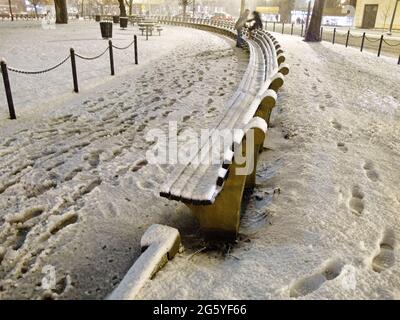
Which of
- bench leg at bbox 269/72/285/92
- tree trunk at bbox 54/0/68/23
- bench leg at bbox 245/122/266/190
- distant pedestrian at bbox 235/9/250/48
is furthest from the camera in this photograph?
tree trunk at bbox 54/0/68/23

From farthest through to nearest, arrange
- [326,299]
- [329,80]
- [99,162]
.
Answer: [329,80] → [99,162] → [326,299]

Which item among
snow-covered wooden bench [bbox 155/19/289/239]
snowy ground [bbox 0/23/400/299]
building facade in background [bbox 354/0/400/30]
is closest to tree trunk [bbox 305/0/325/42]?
snowy ground [bbox 0/23/400/299]

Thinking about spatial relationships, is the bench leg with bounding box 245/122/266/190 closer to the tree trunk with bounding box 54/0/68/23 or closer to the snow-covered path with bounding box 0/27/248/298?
the snow-covered path with bounding box 0/27/248/298

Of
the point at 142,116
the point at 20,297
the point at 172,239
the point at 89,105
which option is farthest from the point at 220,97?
the point at 20,297

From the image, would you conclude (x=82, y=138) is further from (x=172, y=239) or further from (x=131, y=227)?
(x=172, y=239)

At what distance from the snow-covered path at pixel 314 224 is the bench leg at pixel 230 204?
5.5 inches

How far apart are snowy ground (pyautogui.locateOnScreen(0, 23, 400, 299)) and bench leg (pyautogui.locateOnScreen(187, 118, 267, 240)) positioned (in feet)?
0.45

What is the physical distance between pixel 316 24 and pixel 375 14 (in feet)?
79.3

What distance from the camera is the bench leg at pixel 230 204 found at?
263cm

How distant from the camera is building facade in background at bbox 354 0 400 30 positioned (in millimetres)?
33812

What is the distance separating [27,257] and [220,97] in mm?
4947

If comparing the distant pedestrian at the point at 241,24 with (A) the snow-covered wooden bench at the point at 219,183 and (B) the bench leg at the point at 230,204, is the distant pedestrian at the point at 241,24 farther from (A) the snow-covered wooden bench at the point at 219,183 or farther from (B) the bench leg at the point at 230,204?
(B) the bench leg at the point at 230,204

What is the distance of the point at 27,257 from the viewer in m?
2.71

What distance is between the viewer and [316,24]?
17.5 m
